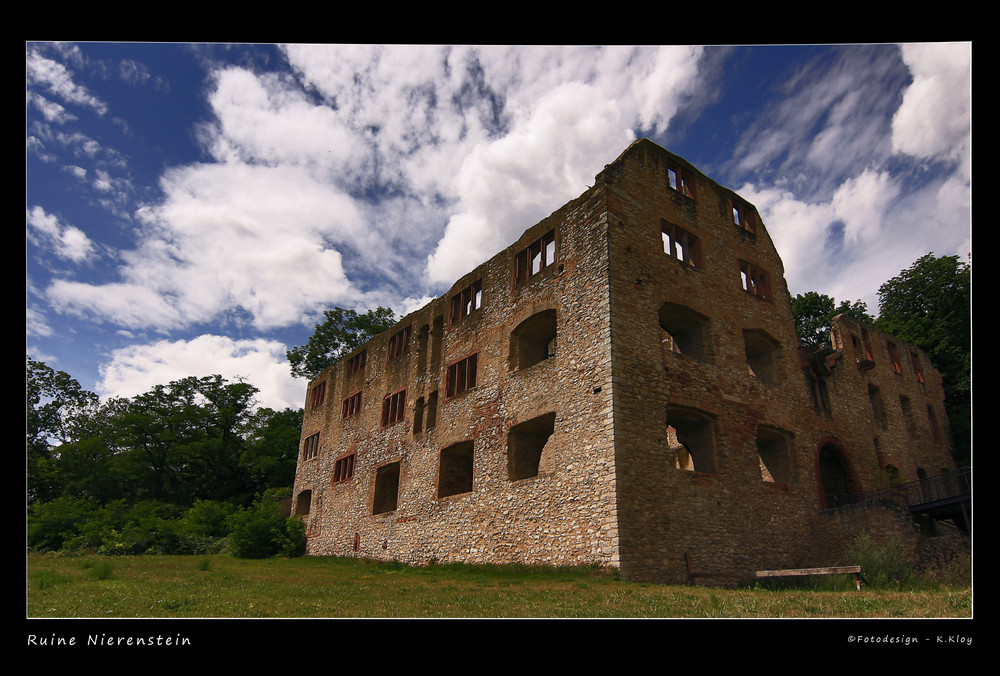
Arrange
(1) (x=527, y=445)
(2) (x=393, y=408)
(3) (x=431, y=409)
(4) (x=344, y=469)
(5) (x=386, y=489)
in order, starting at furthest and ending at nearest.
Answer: (4) (x=344, y=469)
(2) (x=393, y=408)
(5) (x=386, y=489)
(3) (x=431, y=409)
(1) (x=527, y=445)

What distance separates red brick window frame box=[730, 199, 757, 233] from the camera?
22.4 meters

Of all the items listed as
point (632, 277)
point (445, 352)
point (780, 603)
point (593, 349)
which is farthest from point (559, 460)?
point (445, 352)

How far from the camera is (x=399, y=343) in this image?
2728 cm

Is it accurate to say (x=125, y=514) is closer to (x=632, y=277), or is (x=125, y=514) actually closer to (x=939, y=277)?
(x=632, y=277)

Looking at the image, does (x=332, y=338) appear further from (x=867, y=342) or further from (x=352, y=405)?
(x=867, y=342)

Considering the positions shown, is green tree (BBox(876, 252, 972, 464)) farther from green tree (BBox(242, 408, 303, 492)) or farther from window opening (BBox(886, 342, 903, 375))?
green tree (BBox(242, 408, 303, 492))

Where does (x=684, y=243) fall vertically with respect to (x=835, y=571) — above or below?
above

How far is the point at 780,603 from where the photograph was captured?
9.30 metres

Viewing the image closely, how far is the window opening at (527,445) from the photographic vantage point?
693 inches

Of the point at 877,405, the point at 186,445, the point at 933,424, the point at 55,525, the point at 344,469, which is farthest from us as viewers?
the point at 186,445

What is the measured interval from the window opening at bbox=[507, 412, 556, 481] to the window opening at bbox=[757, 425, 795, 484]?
7005 millimetres

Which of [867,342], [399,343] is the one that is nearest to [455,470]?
[399,343]

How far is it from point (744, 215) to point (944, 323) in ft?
66.0

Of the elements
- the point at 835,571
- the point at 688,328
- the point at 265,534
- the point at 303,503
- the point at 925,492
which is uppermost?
the point at 688,328
